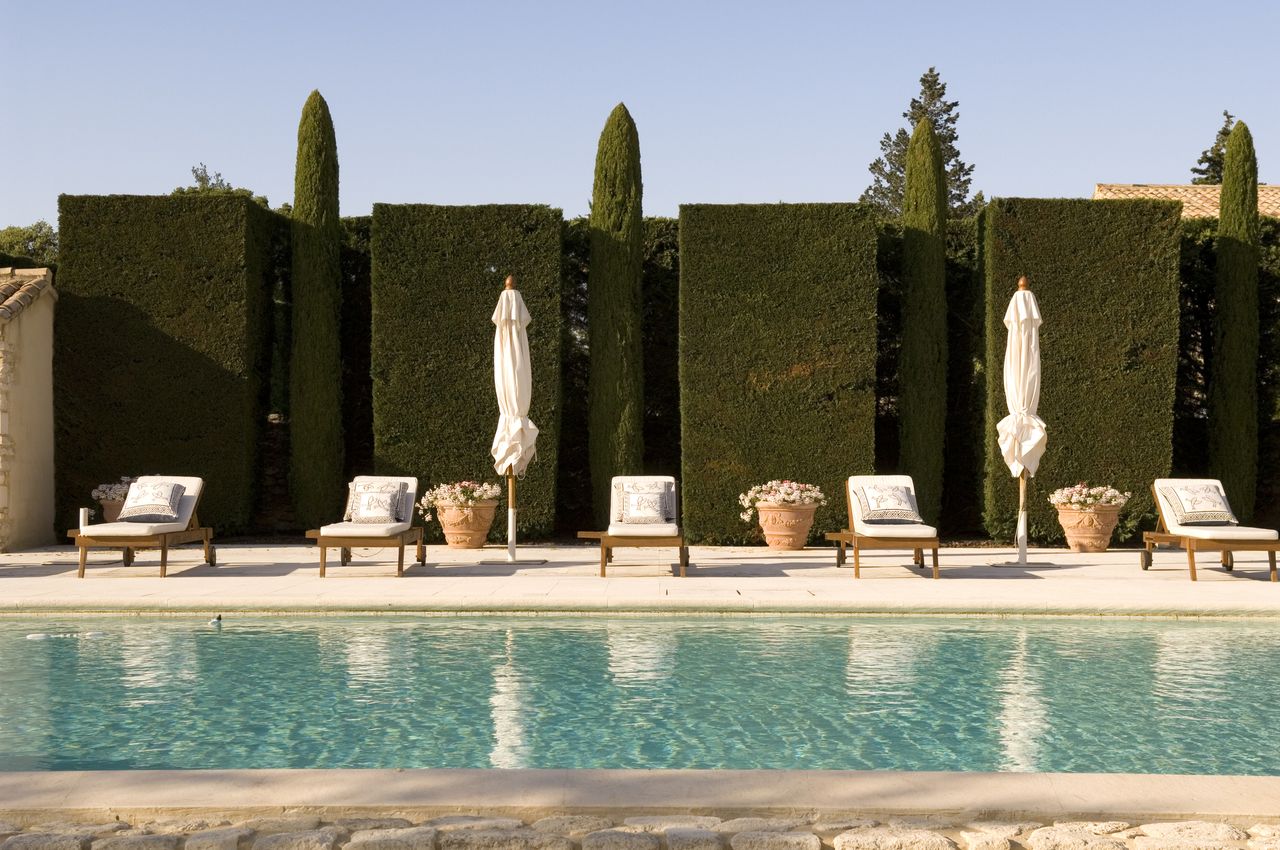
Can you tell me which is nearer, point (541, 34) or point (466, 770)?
point (466, 770)

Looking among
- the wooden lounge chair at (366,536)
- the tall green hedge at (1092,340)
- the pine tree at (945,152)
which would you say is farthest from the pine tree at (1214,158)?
the wooden lounge chair at (366,536)

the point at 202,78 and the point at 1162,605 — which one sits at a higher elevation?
the point at 202,78

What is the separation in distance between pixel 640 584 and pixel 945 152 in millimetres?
39854

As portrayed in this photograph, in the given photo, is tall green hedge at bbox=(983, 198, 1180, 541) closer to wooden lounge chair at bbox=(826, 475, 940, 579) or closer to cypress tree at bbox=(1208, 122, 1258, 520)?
cypress tree at bbox=(1208, 122, 1258, 520)

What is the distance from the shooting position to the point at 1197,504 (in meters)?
12.2

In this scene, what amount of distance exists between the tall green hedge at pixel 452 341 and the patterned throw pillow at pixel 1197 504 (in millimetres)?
7786

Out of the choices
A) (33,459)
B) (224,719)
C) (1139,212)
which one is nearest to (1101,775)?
(224,719)

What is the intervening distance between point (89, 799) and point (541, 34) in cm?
936

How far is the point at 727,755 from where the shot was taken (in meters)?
5.14

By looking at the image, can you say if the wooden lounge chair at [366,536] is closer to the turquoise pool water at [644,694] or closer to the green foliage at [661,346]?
the turquoise pool water at [644,694]

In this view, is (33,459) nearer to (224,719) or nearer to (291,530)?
(291,530)

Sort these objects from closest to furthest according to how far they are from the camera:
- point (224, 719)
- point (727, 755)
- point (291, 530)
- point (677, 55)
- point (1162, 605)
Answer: point (727, 755), point (224, 719), point (1162, 605), point (677, 55), point (291, 530)

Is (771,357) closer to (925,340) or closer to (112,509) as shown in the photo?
(925,340)

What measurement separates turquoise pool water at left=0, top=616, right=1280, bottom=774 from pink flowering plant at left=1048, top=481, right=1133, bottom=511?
5918 mm
